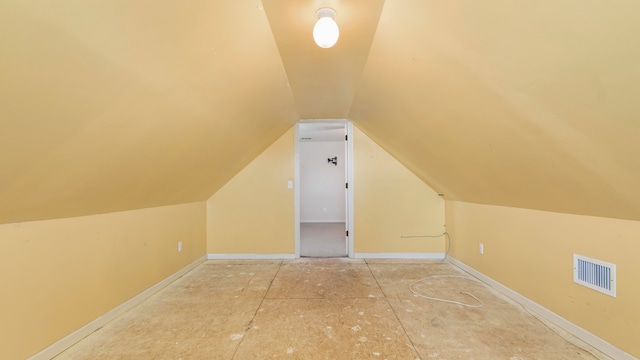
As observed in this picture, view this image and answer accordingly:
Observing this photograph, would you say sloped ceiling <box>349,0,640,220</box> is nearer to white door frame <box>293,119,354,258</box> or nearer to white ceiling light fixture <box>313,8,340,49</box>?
white ceiling light fixture <box>313,8,340,49</box>

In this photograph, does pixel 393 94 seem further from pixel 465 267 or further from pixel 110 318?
pixel 110 318

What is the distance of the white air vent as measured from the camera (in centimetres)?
159

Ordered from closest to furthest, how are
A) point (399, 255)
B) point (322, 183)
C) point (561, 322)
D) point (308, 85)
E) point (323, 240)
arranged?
point (561, 322) → point (308, 85) → point (399, 255) → point (323, 240) → point (322, 183)

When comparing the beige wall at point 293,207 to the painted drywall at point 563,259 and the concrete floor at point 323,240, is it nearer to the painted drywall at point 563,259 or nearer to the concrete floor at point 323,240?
the concrete floor at point 323,240

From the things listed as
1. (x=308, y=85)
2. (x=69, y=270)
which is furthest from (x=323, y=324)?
(x=308, y=85)

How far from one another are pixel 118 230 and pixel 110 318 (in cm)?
69

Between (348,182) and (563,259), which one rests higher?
(348,182)

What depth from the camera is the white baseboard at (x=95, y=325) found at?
1586 millimetres

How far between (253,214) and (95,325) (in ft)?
6.58

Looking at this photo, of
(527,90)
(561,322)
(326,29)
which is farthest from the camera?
(561,322)

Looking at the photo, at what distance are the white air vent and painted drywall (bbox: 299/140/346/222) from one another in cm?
521

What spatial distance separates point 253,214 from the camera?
369 cm

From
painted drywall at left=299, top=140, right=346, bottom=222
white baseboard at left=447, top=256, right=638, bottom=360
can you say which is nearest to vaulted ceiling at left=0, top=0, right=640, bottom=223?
white baseboard at left=447, top=256, right=638, bottom=360

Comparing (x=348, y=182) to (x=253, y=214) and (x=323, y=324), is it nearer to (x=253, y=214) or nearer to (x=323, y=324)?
(x=253, y=214)
